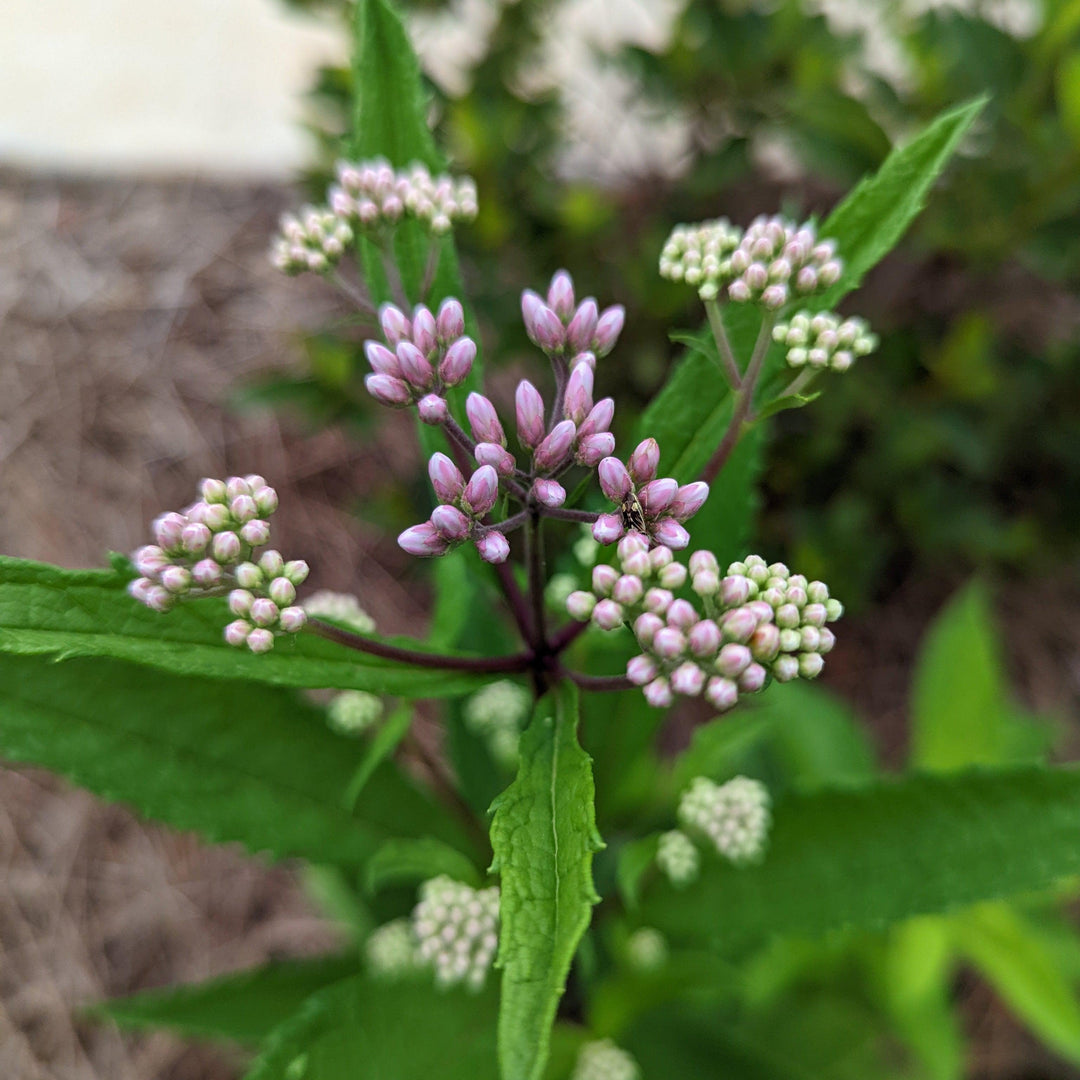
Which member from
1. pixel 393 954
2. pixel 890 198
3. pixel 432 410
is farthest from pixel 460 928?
pixel 890 198

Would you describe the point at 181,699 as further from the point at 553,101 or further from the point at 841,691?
the point at 841,691

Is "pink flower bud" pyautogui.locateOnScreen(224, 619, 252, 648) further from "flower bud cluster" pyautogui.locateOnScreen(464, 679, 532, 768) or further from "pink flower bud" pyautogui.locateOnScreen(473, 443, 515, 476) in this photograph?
"flower bud cluster" pyautogui.locateOnScreen(464, 679, 532, 768)

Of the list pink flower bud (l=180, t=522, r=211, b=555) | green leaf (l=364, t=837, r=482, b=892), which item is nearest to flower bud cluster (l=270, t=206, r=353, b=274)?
pink flower bud (l=180, t=522, r=211, b=555)

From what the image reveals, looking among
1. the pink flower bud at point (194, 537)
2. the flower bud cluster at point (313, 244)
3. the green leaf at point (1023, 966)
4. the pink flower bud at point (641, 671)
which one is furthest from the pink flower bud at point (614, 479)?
the green leaf at point (1023, 966)

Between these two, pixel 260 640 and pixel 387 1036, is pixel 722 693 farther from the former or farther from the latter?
pixel 387 1036

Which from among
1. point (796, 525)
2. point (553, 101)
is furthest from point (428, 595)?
point (553, 101)

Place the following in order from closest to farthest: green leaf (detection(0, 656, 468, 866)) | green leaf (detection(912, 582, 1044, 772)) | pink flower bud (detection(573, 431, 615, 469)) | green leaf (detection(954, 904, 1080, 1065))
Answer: pink flower bud (detection(573, 431, 615, 469)), green leaf (detection(0, 656, 468, 866)), green leaf (detection(954, 904, 1080, 1065)), green leaf (detection(912, 582, 1044, 772))

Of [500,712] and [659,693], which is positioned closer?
[659,693]
